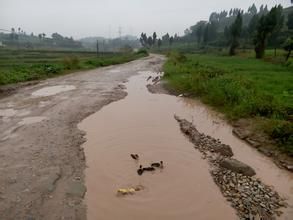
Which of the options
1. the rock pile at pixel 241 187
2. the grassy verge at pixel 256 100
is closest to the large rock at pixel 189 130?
the rock pile at pixel 241 187

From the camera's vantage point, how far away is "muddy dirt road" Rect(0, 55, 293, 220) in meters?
4.35

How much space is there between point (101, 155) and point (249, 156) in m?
3.69

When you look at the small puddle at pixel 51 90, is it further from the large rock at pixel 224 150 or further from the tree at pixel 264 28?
the tree at pixel 264 28

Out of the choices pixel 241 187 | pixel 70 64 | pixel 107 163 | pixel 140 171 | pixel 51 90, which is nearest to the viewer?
pixel 241 187

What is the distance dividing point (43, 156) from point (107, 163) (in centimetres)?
147

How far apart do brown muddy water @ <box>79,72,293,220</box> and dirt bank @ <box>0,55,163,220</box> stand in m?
0.31

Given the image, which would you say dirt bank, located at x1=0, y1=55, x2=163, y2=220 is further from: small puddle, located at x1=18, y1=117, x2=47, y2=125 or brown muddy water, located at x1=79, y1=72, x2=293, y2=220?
brown muddy water, located at x1=79, y1=72, x2=293, y2=220

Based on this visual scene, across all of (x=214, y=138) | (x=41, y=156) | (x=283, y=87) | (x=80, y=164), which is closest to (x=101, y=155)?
(x=80, y=164)

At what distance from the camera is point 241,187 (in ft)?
16.3

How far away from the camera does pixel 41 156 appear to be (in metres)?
6.00

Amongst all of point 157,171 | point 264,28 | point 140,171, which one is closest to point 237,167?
point 157,171

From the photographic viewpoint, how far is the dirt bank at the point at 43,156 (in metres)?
4.27

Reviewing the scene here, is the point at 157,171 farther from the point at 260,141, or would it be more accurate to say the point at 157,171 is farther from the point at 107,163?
the point at 260,141

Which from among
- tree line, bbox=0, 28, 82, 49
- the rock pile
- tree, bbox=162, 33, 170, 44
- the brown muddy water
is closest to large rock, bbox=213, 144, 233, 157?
the rock pile
